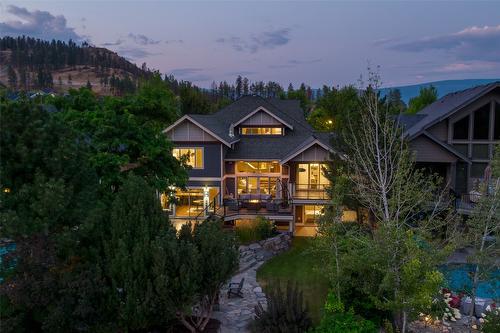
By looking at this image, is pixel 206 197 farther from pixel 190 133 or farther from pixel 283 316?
pixel 283 316

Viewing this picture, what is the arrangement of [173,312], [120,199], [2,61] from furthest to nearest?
[2,61] → [120,199] → [173,312]

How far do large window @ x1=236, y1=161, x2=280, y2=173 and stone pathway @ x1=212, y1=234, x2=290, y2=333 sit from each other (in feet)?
19.0

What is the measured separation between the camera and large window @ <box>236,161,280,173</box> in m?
27.9

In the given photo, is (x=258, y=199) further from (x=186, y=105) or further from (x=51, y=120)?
(x=186, y=105)

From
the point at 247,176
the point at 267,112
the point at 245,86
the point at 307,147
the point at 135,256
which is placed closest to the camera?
the point at 135,256

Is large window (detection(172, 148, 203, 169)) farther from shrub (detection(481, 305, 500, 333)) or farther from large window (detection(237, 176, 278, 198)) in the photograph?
shrub (detection(481, 305, 500, 333))

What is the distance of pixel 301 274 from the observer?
19.3m

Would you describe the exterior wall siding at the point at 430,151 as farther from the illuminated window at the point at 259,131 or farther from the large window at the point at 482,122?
the illuminated window at the point at 259,131

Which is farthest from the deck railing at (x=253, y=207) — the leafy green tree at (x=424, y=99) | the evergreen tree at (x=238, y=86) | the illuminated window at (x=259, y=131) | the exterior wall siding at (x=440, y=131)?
the evergreen tree at (x=238, y=86)

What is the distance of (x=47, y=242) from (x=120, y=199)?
7.77 ft

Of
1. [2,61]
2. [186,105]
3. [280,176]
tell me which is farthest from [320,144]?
[2,61]

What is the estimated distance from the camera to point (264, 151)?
28.0 meters

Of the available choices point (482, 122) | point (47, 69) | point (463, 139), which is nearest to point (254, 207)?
point (463, 139)

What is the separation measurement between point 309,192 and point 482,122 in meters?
10.9
